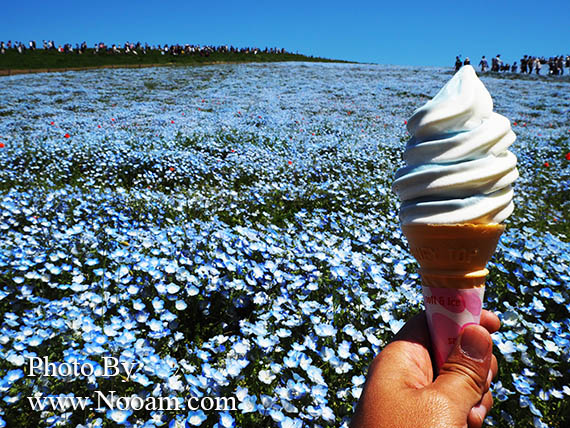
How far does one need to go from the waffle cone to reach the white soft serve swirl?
3 cm

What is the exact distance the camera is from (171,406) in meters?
1.89

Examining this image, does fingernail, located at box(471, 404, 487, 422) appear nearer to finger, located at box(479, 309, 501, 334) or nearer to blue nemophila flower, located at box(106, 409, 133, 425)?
finger, located at box(479, 309, 501, 334)

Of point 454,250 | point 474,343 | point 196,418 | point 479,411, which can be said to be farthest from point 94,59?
point 479,411

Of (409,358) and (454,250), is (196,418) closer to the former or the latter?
(409,358)

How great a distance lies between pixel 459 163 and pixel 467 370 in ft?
2.48

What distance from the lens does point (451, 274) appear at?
1.33m

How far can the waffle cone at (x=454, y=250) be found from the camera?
1270 millimetres

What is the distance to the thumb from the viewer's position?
1.17 m

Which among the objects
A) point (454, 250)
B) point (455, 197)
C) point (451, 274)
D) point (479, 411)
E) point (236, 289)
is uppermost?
point (455, 197)

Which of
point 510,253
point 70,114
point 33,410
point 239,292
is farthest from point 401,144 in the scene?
point 70,114

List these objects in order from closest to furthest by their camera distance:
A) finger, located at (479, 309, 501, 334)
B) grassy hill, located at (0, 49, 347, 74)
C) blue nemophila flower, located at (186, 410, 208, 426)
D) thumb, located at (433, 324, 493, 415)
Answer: thumb, located at (433, 324, 493, 415) < finger, located at (479, 309, 501, 334) < blue nemophila flower, located at (186, 410, 208, 426) < grassy hill, located at (0, 49, 347, 74)

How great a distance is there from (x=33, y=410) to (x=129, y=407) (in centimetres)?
59

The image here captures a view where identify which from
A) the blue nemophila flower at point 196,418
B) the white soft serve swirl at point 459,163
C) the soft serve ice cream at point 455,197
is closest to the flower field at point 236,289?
the blue nemophila flower at point 196,418

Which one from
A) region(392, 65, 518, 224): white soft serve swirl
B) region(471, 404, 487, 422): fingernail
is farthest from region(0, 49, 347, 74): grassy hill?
region(471, 404, 487, 422): fingernail
